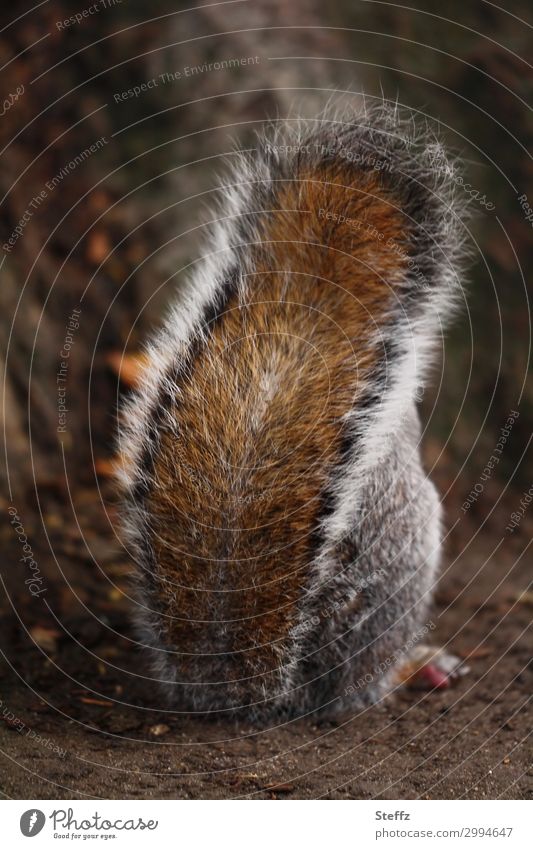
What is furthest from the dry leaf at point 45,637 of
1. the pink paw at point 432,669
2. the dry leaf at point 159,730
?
the pink paw at point 432,669

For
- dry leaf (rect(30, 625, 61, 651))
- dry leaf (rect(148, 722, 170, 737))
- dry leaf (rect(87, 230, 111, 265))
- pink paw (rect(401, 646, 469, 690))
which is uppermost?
dry leaf (rect(87, 230, 111, 265))

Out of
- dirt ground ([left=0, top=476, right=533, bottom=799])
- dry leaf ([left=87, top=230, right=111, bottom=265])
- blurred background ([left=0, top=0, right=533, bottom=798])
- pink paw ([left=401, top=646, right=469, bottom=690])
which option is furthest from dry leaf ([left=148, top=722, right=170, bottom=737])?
dry leaf ([left=87, top=230, right=111, bottom=265])

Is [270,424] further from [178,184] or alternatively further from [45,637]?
[178,184]

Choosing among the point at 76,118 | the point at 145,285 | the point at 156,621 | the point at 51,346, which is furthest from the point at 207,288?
the point at 76,118

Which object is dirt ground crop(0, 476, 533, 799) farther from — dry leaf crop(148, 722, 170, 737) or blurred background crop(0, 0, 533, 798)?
blurred background crop(0, 0, 533, 798)
